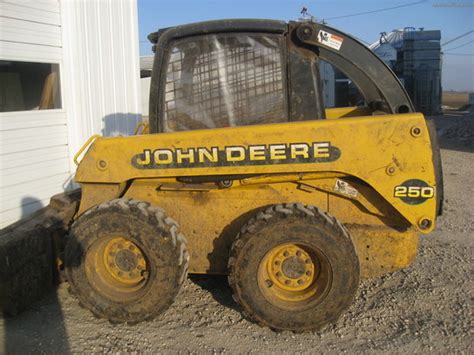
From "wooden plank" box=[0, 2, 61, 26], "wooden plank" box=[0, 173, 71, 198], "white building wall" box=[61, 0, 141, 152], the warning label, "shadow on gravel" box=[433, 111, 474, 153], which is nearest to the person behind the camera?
the warning label

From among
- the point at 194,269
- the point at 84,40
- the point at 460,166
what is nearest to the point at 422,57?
the point at 460,166

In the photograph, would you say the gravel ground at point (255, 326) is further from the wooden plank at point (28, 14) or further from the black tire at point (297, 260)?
the wooden plank at point (28, 14)

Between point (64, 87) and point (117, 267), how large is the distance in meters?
3.10

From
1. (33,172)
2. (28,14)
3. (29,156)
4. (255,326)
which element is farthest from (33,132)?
(255,326)

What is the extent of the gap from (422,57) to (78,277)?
32548 mm

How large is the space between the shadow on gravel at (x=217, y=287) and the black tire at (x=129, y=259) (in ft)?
2.06

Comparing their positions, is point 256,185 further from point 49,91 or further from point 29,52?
point 49,91

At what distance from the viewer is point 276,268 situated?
4168 mm

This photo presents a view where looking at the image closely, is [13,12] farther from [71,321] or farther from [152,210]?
[71,321]

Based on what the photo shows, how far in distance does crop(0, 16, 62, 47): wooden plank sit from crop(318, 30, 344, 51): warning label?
3389mm

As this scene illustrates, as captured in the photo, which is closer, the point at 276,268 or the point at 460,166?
the point at 276,268

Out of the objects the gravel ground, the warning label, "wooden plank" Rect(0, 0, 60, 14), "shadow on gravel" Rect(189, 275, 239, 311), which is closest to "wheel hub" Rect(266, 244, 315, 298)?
the gravel ground

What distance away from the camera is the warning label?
428cm

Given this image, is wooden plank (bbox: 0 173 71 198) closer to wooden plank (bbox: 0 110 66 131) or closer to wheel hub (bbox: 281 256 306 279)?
wooden plank (bbox: 0 110 66 131)
